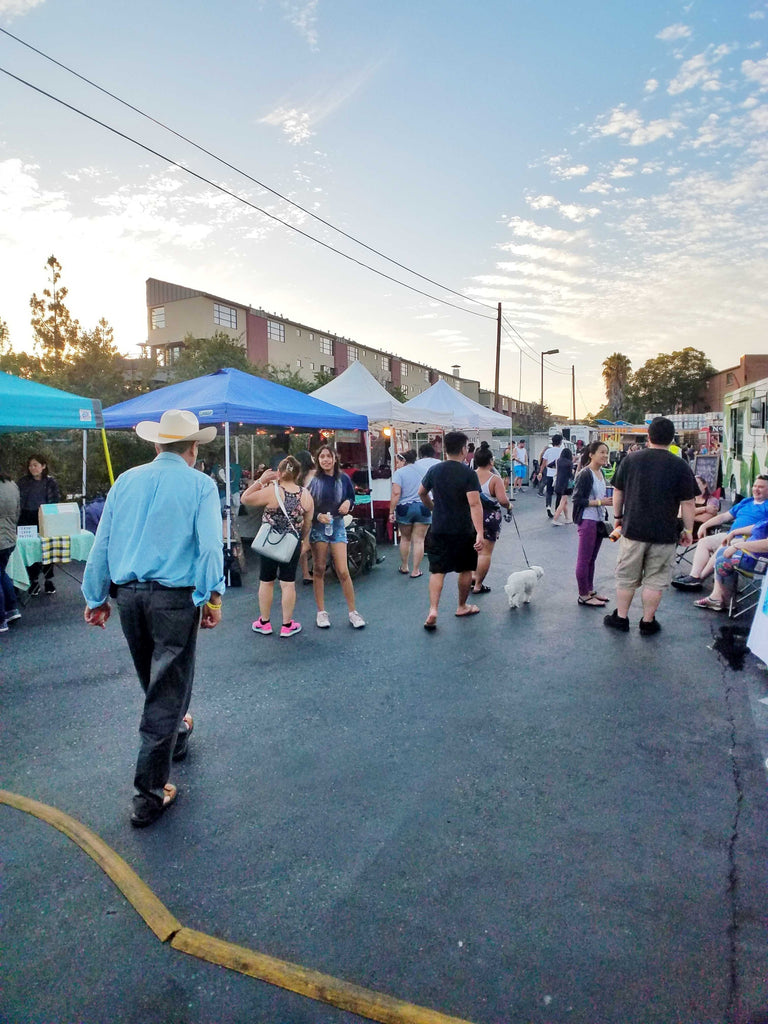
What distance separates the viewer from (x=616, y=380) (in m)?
64.2

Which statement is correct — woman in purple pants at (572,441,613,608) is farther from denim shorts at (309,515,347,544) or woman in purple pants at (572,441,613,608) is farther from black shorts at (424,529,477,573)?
denim shorts at (309,515,347,544)

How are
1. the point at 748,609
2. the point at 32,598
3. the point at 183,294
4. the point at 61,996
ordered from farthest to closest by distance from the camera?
the point at 183,294
the point at 32,598
the point at 748,609
the point at 61,996

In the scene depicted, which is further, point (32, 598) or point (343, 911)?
point (32, 598)

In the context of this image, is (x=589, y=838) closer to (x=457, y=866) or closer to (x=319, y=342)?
(x=457, y=866)

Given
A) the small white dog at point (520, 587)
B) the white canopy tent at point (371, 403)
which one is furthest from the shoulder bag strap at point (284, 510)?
the white canopy tent at point (371, 403)

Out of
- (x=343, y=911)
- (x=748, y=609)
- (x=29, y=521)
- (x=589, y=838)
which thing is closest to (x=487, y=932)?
(x=343, y=911)

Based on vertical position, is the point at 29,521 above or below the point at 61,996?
above

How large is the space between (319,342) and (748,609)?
44.8m

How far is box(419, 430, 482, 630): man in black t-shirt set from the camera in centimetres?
539

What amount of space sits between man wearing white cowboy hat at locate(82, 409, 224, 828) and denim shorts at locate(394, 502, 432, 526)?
5.08 m

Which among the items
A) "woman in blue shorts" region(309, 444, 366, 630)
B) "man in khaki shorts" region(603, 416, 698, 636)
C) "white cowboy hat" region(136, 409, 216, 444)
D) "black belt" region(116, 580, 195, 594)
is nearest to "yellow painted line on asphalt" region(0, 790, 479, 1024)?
"black belt" region(116, 580, 195, 594)

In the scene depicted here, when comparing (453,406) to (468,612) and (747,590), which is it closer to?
(747,590)

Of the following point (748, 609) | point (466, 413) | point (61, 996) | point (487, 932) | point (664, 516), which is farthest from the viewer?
point (466, 413)

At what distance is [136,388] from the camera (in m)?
24.8
